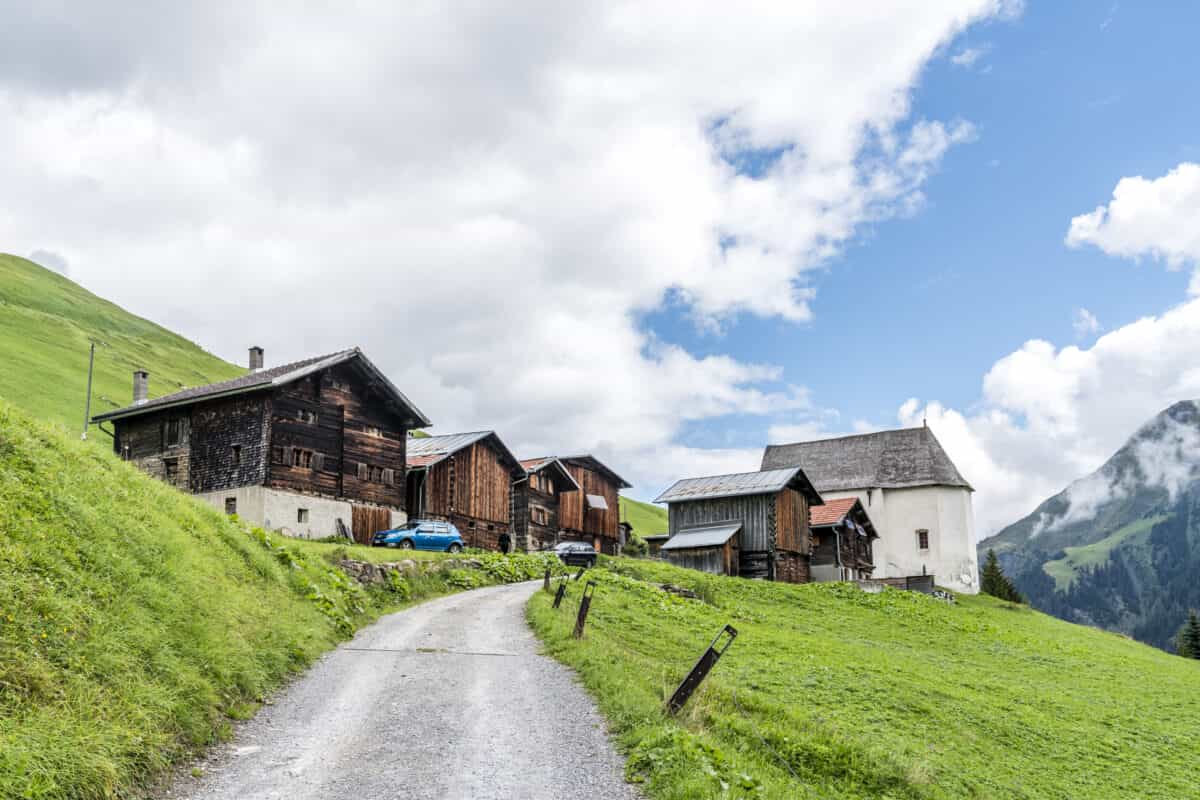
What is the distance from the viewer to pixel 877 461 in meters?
68.3

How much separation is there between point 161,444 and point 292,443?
301 inches

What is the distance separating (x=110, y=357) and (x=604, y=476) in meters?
76.5

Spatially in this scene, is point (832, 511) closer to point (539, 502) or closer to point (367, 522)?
point (539, 502)

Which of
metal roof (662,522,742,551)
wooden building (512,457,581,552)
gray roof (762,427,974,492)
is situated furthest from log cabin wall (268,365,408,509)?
gray roof (762,427,974,492)

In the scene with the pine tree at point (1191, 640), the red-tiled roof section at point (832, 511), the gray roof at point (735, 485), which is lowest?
the pine tree at point (1191, 640)

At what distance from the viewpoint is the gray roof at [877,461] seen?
65938mm

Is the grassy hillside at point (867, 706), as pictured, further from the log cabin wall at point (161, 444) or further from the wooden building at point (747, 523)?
the log cabin wall at point (161, 444)

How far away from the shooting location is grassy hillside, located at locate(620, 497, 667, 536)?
140 m

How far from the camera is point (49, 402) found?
78.6 meters

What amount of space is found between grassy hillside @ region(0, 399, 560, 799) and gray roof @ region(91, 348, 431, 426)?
61.9 feet

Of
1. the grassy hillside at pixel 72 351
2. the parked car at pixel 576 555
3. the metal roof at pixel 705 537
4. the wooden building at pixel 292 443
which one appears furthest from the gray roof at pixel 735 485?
the grassy hillside at pixel 72 351

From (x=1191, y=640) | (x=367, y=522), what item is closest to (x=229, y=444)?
(x=367, y=522)

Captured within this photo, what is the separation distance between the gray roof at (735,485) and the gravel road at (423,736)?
3352cm

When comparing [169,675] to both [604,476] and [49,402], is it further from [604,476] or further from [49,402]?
[49,402]
